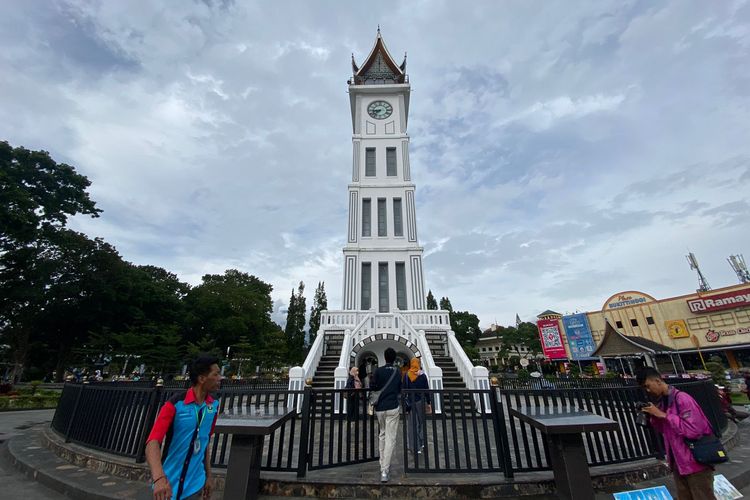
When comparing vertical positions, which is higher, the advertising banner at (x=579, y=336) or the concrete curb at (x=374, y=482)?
the advertising banner at (x=579, y=336)

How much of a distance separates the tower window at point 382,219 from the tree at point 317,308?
20.9m

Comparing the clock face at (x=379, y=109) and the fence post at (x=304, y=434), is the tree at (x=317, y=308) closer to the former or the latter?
the clock face at (x=379, y=109)

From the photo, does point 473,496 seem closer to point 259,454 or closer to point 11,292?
point 259,454

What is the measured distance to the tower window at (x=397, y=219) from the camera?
1786cm

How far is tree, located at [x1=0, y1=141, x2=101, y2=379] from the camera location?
56.8ft

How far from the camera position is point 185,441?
85.4 inches

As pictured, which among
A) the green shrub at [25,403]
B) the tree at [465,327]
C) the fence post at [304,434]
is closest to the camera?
the fence post at [304,434]

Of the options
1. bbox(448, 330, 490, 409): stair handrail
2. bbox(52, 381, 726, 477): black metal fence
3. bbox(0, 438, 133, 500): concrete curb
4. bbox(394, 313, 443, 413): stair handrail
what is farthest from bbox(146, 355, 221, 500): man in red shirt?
bbox(448, 330, 490, 409): stair handrail

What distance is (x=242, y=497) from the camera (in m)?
3.16

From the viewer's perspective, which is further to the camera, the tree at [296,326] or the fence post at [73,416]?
the tree at [296,326]

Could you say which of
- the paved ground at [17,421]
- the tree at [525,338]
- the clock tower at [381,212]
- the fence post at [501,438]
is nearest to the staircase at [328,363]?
the clock tower at [381,212]

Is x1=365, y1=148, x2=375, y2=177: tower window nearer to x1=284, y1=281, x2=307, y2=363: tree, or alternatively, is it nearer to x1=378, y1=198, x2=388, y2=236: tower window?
x1=378, y1=198, x2=388, y2=236: tower window

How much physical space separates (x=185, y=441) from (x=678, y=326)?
3516cm

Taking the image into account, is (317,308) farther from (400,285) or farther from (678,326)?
(678,326)
